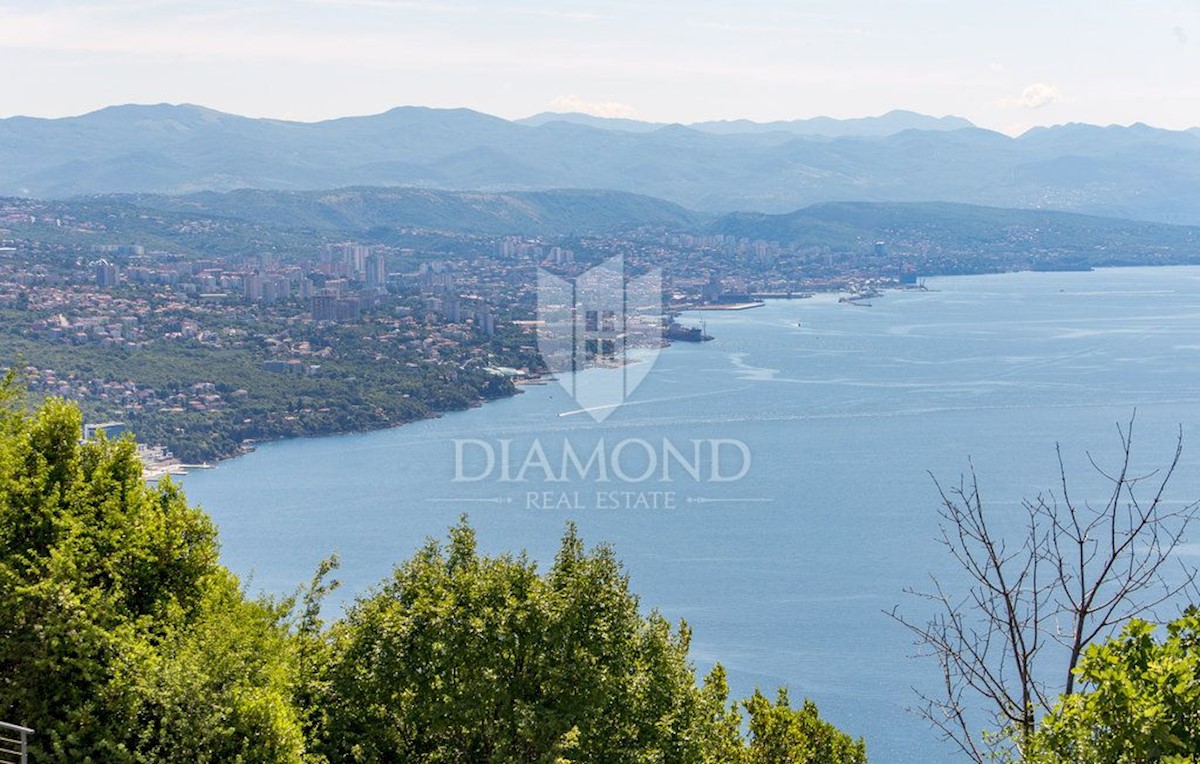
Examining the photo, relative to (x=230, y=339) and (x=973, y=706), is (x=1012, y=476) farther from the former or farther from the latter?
(x=230, y=339)

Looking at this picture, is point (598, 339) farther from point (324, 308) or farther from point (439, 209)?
point (439, 209)

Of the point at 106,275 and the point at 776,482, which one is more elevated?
the point at 106,275

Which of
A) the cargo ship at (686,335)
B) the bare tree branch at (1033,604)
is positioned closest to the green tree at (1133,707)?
the bare tree branch at (1033,604)

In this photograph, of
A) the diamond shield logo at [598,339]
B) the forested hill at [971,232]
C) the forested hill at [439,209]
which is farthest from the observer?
the forested hill at [971,232]

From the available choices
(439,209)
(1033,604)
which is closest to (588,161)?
(439,209)

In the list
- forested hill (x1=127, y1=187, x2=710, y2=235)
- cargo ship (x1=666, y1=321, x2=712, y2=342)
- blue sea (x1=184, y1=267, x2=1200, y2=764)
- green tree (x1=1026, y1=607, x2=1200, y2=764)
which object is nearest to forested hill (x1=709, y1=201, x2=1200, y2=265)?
forested hill (x1=127, y1=187, x2=710, y2=235)

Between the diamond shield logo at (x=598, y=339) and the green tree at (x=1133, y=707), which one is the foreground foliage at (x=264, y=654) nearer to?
the green tree at (x=1133, y=707)
